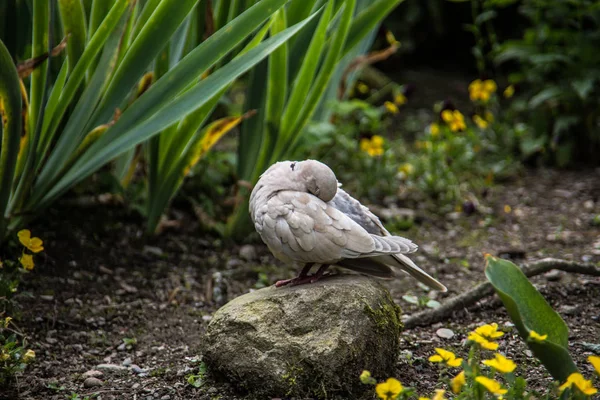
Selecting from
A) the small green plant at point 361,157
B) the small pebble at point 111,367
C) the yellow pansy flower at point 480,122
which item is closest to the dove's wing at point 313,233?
the small pebble at point 111,367

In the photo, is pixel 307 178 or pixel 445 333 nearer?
pixel 307 178

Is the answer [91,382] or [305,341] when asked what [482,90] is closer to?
[305,341]

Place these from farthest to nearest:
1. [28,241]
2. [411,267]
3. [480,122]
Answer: [480,122]
[28,241]
[411,267]

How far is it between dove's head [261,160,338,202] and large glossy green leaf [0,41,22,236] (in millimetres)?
819

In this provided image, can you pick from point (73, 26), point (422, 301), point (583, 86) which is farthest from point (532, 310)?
point (583, 86)

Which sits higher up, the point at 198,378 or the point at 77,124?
the point at 77,124

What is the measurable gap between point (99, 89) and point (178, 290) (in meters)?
0.84

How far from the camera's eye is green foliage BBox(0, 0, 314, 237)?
92.1 inches

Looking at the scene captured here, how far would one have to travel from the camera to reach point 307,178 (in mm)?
2113

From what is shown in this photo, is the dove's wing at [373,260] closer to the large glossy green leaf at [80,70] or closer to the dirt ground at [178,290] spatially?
the dirt ground at [178,290]

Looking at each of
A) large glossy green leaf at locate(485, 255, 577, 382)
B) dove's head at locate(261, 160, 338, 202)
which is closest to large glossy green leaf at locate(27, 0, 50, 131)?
dove's head at locate(261, 160, 338, 202)

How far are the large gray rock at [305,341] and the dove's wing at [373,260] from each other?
0.35 ft

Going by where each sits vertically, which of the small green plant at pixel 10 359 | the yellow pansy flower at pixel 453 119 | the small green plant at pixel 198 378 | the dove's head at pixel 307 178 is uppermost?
the dove's head at pixel 307 178

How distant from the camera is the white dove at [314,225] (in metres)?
2.03
